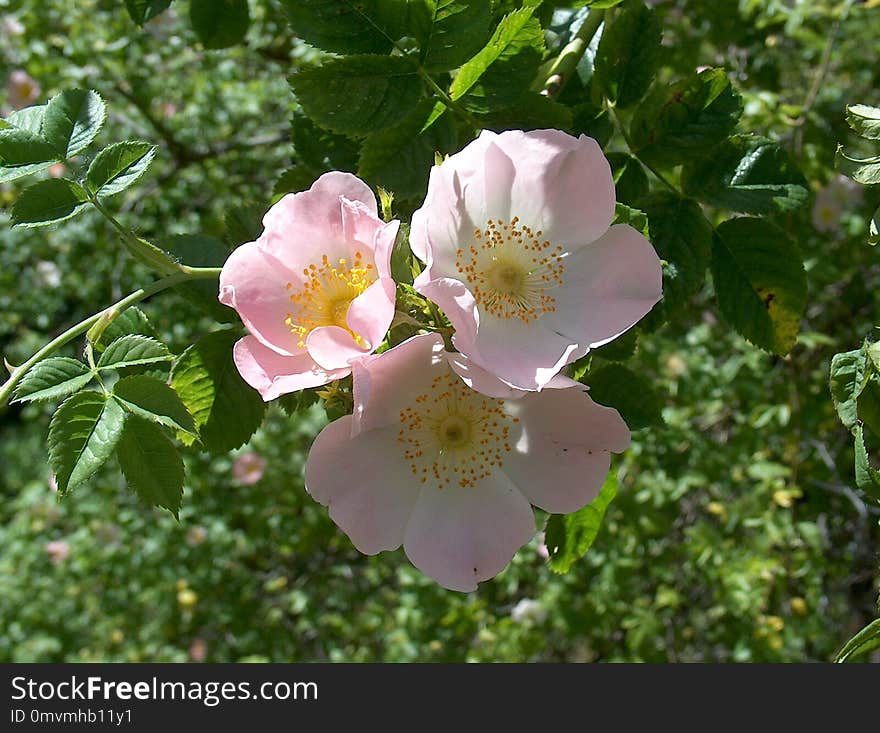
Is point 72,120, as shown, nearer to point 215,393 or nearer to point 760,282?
point 215,393

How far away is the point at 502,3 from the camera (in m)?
1.00

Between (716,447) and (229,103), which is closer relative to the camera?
(716,447)

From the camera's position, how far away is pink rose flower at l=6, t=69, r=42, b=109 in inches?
131

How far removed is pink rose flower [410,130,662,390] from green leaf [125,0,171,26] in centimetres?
78

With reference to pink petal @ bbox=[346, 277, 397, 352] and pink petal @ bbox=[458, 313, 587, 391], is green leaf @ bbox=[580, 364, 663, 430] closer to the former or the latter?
pink petal @ bbox=[458, 313, 587, 391]

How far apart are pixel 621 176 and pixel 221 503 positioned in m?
2.56

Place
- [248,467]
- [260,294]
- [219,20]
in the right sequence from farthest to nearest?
[248,467] → [219,20] → [260,294]

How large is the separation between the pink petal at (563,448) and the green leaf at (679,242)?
227 mm

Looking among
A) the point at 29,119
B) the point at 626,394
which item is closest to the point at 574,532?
the point at 626,394

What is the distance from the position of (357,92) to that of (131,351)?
1.17 feet

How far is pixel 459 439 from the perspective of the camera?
894 mm

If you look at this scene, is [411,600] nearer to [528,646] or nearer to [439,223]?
[528,646]

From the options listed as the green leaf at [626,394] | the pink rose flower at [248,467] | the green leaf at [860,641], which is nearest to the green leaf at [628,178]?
the green leaf at [626,394]

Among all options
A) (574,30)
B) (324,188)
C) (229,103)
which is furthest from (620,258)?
(229,103)
